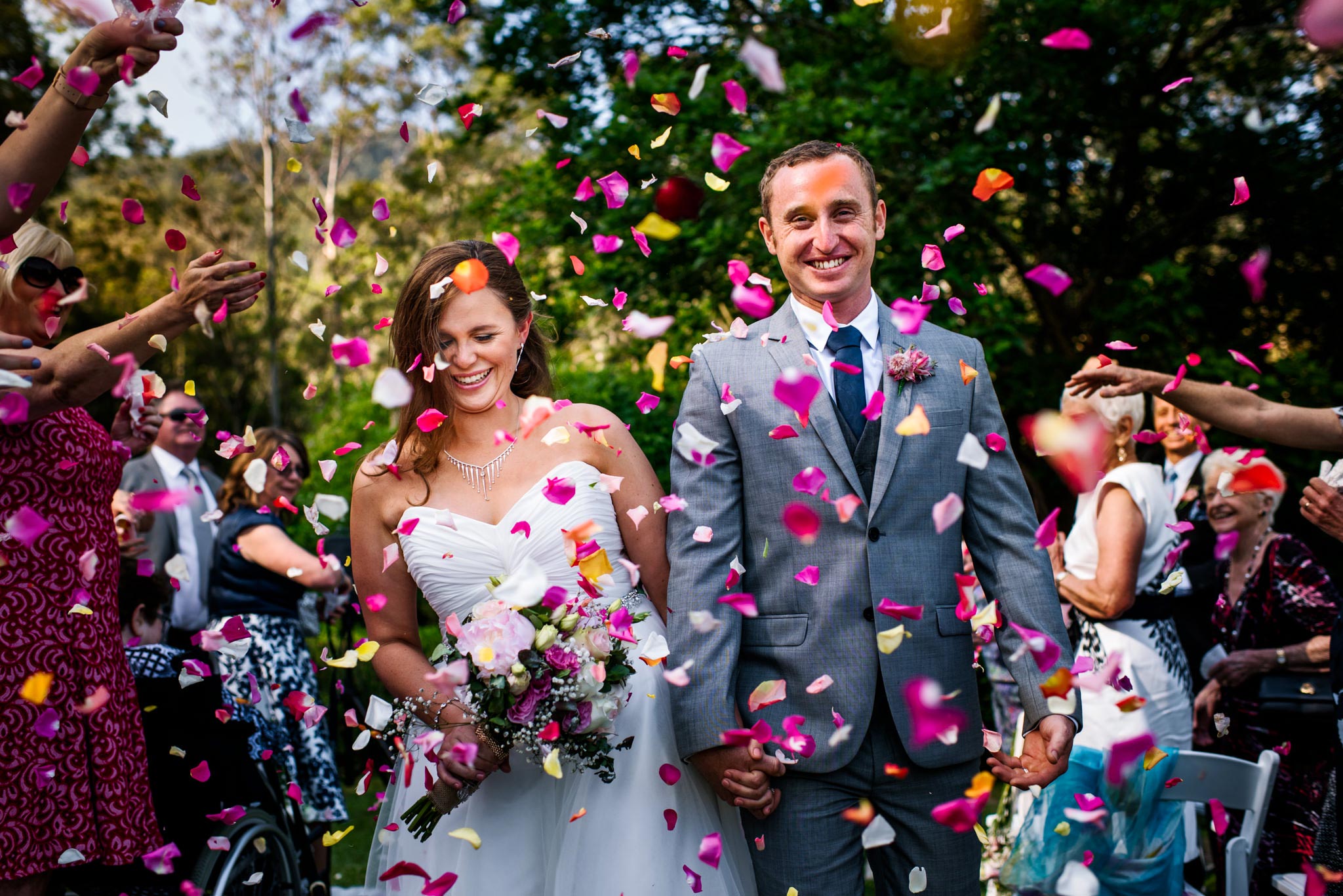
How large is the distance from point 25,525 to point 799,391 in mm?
1849

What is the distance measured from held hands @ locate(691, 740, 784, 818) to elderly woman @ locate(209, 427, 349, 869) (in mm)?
2643

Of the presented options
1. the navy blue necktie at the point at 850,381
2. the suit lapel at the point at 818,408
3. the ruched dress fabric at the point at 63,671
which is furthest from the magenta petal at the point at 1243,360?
the ruched dress fabric at the point at 63,671

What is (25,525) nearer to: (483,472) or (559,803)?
(483,472)

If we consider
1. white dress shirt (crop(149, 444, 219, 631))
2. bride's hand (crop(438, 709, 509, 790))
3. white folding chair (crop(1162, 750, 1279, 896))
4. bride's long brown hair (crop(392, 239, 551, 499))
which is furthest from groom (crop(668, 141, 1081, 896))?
white dress shirt (crop(149, 444, 219, 631))

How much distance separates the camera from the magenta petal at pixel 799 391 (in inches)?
95.1

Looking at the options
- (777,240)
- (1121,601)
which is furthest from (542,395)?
(1121,601)

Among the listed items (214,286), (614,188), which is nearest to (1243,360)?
(614,188)

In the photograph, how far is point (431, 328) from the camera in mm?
2855

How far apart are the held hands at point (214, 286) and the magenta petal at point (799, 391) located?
1.25 m

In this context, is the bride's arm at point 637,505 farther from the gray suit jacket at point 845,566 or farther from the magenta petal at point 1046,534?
the magenta petal at point 1046,534

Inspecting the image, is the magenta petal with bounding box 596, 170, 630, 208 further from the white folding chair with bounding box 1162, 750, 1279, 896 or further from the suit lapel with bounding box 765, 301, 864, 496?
the white folding chair with bounding box 1162, 750, 1279, 896

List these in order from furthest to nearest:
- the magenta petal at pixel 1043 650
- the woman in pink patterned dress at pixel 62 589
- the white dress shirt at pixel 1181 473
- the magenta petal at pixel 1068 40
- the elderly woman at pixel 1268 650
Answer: the white dress shirt at pixel 1181 473, the elderly woman at pixel 1268 650, the woman in pink patterned dress at pixel 62 589, the magenta petal at pixel 1043 650, the magenta petal at pixel 1068 40

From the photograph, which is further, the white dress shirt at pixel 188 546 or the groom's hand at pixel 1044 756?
the white dress shirt at pixel 188 546

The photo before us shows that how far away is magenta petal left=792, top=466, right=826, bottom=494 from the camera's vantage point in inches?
94.3
